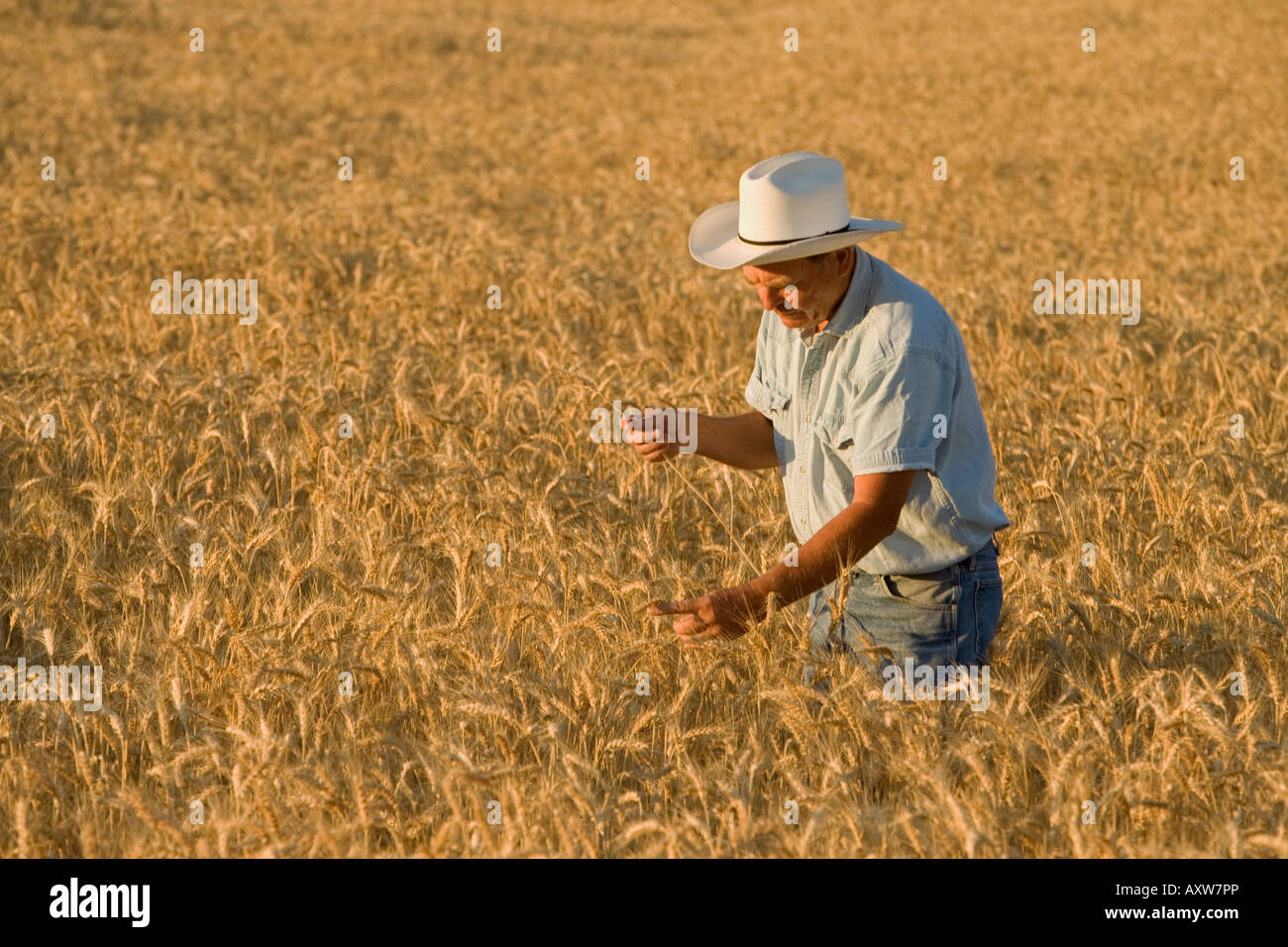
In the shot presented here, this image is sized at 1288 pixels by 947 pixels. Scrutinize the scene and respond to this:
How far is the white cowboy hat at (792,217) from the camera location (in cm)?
324

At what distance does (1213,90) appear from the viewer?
18.6 metres

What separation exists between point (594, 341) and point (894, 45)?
668 inches

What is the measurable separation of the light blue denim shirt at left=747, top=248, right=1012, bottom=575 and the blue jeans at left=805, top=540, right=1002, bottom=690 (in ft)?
0.22

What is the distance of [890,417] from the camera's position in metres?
3.20

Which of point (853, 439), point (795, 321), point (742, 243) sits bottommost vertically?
point (853, 439)

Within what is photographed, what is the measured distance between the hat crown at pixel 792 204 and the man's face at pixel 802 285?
93mm

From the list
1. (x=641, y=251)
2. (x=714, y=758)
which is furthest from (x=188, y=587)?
(x=641, y=251)

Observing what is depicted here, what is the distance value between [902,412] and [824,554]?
1.30 feet

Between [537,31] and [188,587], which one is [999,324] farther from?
[537,31]

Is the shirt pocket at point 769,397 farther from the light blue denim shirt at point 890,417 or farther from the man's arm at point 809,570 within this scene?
the man's arm at point 809,570

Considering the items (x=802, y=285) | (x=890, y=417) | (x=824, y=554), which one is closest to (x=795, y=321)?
(x=802, y=285)

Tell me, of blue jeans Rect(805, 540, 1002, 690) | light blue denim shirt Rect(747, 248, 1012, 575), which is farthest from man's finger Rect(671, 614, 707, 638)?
light blue denim shirt Rect(747, 248, 1012, 575)

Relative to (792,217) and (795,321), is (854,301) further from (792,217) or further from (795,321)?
(792,217)

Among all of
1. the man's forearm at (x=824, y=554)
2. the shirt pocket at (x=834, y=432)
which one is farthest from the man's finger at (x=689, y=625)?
the shirt pocket at (x=834, y=432)
